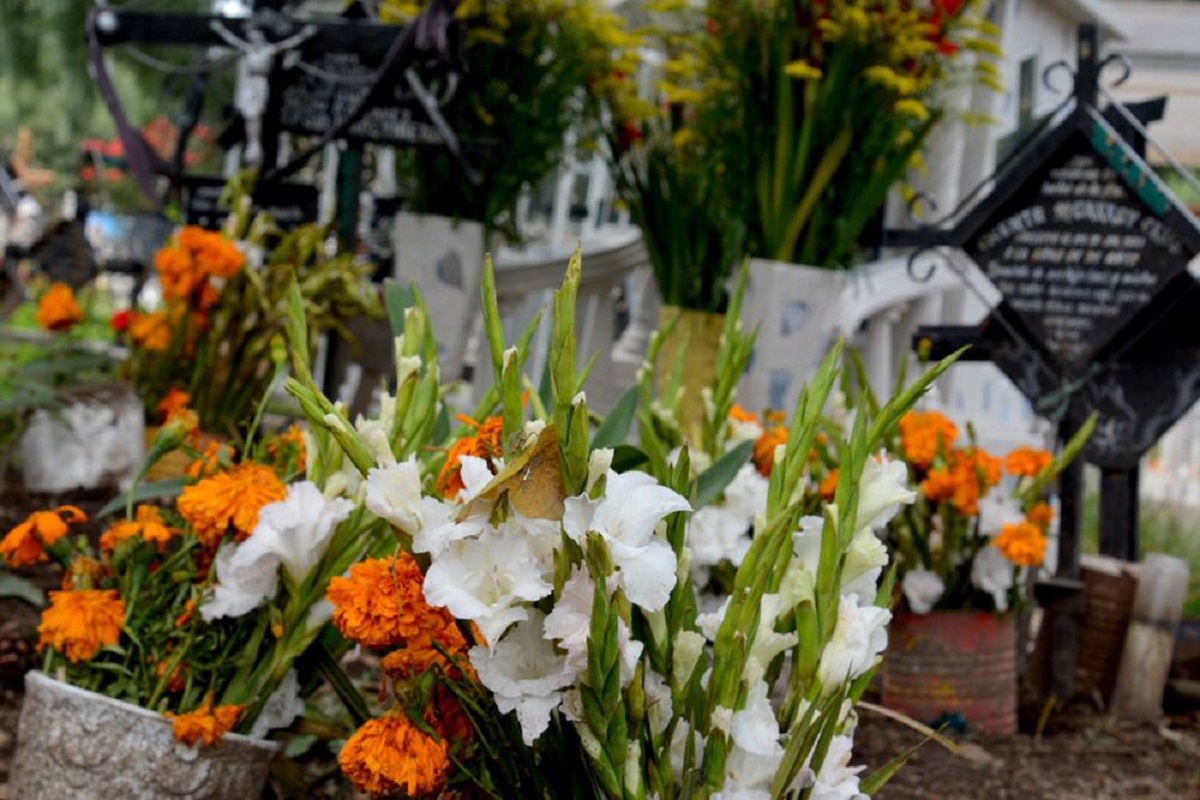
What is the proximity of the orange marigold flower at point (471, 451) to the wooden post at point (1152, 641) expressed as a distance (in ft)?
7.80

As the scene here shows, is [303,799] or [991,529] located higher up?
[991,529]

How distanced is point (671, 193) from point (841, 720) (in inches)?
118

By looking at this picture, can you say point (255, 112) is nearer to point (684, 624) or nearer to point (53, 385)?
point (53, 385)

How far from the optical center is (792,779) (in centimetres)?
178

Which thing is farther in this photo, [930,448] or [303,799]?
[930,448]

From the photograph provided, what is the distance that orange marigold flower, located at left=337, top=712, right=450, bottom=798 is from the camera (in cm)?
171

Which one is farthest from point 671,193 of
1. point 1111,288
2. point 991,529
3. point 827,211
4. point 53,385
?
point 53,385

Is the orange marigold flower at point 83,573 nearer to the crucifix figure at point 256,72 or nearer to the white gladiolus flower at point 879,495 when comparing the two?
the white gladiolus flower at point 879,495

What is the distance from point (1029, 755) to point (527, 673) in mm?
2022

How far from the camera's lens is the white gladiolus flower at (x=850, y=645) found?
180 cm

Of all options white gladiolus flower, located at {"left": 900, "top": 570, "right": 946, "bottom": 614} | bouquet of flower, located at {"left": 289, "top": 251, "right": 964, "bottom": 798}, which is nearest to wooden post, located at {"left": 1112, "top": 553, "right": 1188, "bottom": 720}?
white gladiolus flower, located at {"left": 900, "top": 570, "right": 946, "bottom": 614}

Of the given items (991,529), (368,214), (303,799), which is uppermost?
(368,214)

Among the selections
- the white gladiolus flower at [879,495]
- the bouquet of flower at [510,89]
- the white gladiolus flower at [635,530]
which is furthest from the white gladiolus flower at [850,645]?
the bouquet of flower at [510,89]

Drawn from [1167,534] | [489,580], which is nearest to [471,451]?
[489,580]
